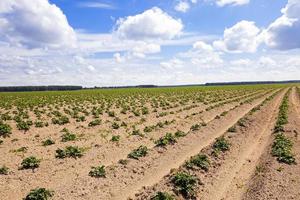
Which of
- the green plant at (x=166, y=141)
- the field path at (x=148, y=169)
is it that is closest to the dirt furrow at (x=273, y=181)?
the field path at (x=148, y=169)

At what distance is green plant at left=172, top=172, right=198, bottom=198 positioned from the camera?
39.3ft

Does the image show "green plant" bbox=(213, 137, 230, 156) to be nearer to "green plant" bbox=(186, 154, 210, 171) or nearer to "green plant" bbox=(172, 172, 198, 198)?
"green plant" bbox=(186, 154, 210, 171)

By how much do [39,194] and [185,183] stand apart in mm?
4555

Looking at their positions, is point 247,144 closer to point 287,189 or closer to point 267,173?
point 267,173

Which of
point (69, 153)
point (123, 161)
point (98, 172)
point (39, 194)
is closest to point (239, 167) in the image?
point (123, 161)

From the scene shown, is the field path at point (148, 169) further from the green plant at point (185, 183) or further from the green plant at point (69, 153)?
the green plant at point (69, 153)

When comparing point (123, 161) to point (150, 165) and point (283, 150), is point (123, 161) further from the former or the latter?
point (283, 150)

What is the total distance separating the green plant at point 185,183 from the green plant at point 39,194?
3.94 m

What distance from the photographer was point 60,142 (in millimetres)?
20359

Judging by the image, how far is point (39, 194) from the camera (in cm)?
1102


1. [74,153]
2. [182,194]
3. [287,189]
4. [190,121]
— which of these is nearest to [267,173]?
[287,189]

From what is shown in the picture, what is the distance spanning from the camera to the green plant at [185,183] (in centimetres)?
1199

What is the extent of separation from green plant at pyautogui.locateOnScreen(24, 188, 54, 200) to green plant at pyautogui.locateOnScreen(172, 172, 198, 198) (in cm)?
394

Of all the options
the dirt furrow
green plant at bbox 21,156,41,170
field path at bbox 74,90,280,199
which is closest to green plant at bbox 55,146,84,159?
green plant at bbox 21,156,41,170
